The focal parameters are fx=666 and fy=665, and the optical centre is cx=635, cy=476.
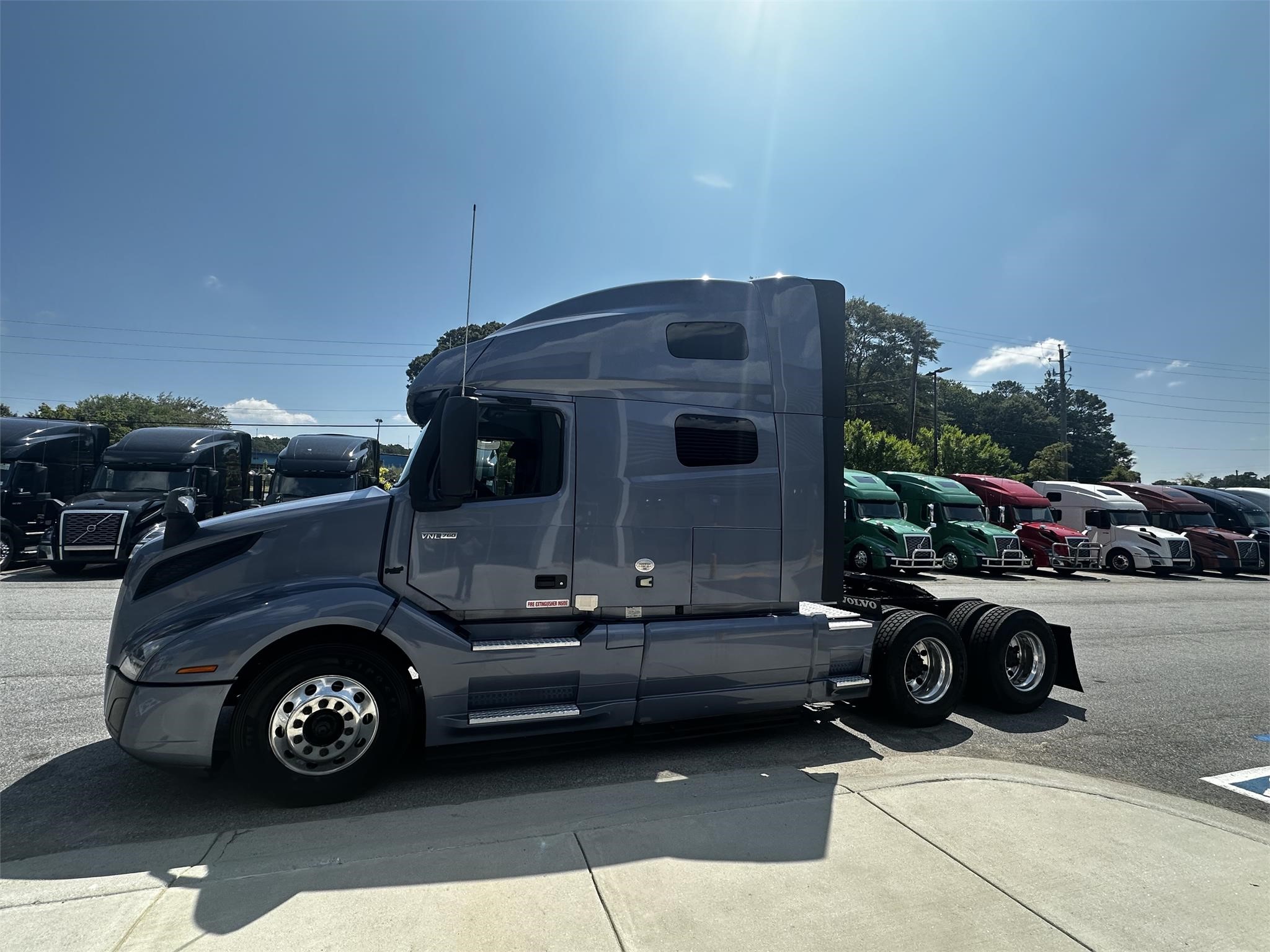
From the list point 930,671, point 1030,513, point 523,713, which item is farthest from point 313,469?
point 1030,513

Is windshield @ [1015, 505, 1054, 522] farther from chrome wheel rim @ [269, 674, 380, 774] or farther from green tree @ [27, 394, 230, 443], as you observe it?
green tree @ [27, 394, 230, 443]

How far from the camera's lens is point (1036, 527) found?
2308 centimetres

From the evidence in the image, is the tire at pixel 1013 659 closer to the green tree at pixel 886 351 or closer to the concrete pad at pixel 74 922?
the concrete pad at pixel 74 922

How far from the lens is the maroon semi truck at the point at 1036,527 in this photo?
22250 millimetres

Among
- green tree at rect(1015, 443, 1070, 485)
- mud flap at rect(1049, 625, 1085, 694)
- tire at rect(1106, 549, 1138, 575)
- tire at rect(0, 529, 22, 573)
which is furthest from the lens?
green tree at rect(1015, 443, 1070, 485)

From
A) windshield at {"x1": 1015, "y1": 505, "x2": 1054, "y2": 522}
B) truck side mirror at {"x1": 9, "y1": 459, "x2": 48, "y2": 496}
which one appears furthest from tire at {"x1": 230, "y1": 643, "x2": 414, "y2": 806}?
windshield at {"x1": 1015, "y1": 505, "x2": 1054, "y2": 522}

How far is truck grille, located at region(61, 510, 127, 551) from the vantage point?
45.7ft

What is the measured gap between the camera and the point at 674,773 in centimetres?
456

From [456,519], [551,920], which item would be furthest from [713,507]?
[551,920]

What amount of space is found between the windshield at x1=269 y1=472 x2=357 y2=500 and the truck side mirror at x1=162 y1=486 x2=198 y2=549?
1240 centimetres

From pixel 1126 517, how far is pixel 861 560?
38.0ft

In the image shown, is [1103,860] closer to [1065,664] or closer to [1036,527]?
[1065,664]

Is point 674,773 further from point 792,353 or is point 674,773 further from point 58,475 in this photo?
point 58,475

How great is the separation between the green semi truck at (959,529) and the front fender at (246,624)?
20168 millimetres
